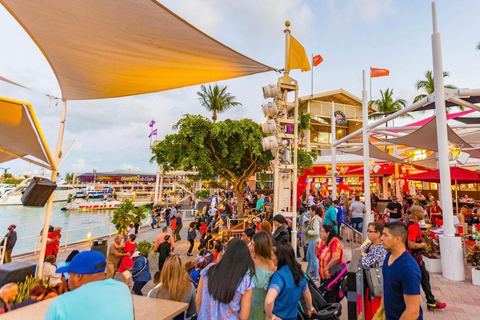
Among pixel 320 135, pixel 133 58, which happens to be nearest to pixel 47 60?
pixel 133 58

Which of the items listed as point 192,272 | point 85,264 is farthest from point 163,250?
point 85,264

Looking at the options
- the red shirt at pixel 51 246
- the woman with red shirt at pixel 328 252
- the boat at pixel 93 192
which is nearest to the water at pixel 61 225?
the red shirt at pixel 51 246

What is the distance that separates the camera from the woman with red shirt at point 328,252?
11.7ft

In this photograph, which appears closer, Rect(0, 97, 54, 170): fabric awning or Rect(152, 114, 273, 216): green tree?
Rect(0, 97, 54, 170): fabric awning

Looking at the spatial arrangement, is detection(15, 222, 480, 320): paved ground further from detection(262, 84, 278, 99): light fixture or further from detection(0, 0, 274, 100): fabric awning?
detection(262, 84, 278, 99): light fixture

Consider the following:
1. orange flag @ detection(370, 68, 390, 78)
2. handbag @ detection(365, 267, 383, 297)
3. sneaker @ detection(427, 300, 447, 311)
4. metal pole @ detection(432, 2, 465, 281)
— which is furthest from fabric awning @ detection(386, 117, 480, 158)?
handbag @ detection(365, 267, 383, 297)

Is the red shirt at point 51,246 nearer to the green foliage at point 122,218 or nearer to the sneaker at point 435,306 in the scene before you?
the green foliage at point 122,218

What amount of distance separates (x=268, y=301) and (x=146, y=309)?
101 centimetres

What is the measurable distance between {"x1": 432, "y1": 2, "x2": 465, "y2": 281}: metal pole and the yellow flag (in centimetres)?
302

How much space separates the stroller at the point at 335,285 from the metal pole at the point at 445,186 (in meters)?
3.26

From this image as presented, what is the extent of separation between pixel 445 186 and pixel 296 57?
447cm

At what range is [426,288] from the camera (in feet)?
12.1

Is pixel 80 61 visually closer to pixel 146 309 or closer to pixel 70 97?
pixel 70 97

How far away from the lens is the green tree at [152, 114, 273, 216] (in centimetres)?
1078
